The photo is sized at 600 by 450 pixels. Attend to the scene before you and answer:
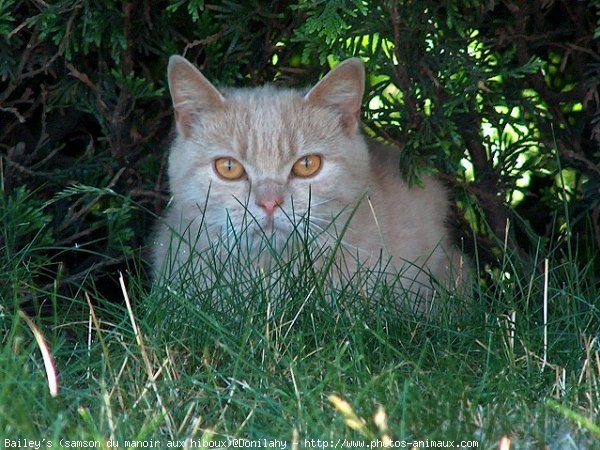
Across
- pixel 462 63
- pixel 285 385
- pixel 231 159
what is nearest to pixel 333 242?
pixel 231 159

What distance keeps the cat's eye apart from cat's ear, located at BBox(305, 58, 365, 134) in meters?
0.18

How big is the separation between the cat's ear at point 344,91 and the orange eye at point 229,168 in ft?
1.12

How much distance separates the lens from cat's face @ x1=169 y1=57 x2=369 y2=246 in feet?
11.0

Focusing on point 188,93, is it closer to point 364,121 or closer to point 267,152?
point 267,152

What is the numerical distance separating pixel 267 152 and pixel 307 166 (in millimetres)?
151

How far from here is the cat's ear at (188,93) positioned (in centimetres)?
337

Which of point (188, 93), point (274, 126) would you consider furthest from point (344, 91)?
point (188, 93)

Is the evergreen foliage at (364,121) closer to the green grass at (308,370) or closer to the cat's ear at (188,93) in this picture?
the green grass at (308,370)

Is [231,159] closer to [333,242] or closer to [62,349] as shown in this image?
[333,242]

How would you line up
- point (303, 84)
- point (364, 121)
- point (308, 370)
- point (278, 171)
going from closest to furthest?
point (308, 370), point (278, 171), point (364, 121), point (303, 84)

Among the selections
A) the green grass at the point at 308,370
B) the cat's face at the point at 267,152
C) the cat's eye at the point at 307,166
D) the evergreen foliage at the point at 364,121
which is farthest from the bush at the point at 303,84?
the green grass at the point at 308,370

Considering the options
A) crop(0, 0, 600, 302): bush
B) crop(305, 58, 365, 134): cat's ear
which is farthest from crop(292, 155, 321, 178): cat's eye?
crop(0, 0, 600, 302): bush

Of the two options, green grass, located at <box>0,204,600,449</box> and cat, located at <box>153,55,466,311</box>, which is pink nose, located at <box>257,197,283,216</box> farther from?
green grass, located at <box>0,204,600,449</box>

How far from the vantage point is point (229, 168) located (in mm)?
3477
